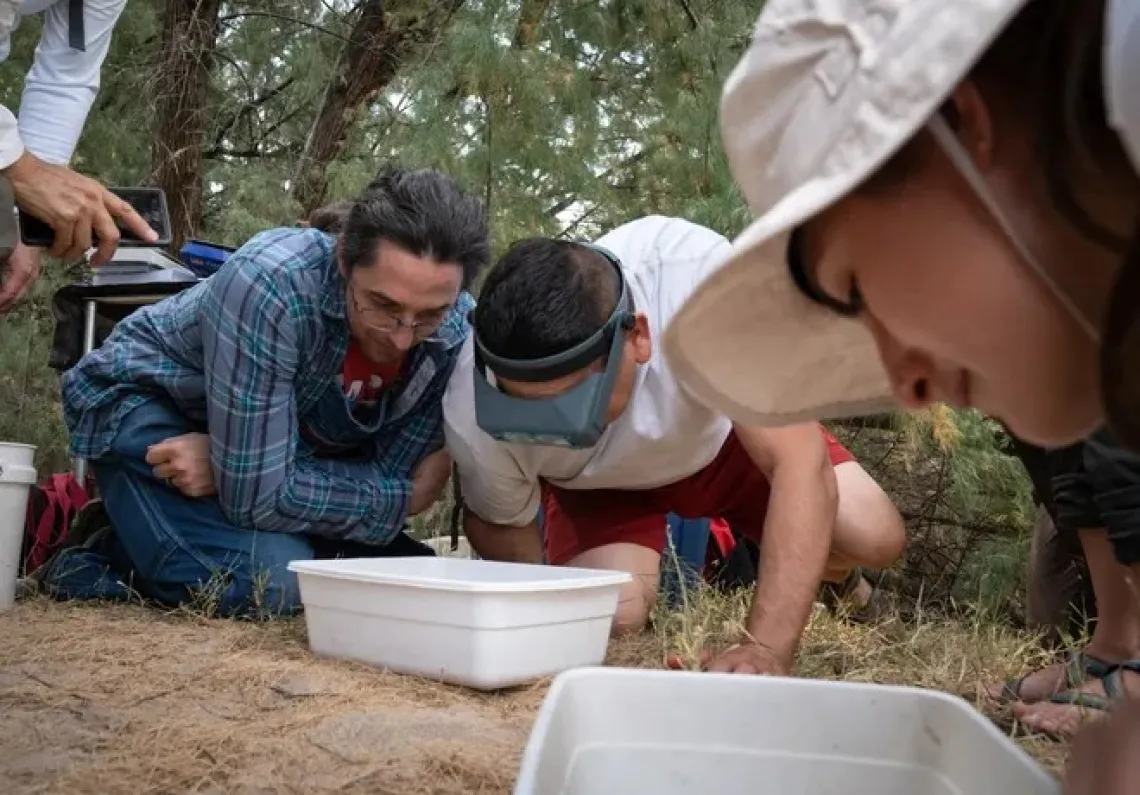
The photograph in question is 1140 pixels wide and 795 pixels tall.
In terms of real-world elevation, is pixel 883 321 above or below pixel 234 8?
below

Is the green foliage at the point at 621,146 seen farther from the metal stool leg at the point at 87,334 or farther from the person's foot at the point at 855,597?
the metal stool leg at the point at 87,334

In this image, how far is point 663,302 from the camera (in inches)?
94.1

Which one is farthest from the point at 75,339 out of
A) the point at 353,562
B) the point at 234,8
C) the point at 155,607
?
the point at 234,8

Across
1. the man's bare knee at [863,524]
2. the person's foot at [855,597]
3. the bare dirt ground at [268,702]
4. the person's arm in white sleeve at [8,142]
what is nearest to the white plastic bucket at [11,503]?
the bare dirt ground at [268,702]

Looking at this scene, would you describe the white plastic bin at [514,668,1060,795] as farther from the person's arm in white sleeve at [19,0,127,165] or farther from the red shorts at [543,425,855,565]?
the person's arm in white sleeve at [19,0,127,165]

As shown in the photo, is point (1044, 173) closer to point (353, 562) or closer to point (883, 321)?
point (883, 321)

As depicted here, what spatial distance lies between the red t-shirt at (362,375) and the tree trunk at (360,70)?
2229 mm

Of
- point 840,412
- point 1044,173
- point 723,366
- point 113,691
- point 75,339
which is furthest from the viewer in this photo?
point 75,339

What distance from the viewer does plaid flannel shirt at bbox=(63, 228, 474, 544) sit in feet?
8.30

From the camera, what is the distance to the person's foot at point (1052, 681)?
1.84m

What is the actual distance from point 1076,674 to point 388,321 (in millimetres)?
1416

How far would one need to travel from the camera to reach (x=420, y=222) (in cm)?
246

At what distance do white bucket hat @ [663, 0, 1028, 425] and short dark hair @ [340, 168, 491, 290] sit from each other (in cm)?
150

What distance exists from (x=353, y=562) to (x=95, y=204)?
85 centimetres
